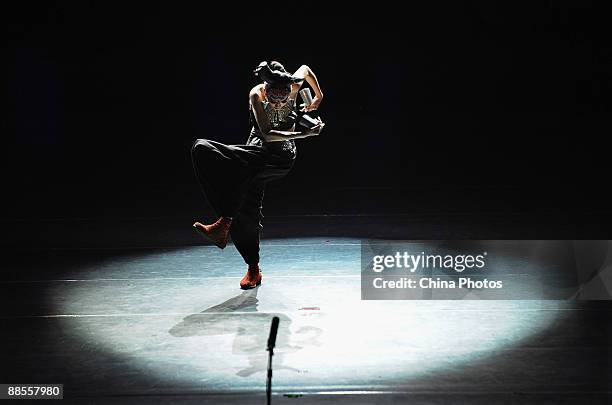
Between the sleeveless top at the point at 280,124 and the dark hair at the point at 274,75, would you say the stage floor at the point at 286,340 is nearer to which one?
the sleeveless top at the point at 280,124

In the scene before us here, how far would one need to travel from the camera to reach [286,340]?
12.7 ft

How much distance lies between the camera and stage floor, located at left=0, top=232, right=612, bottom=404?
323 centimetres

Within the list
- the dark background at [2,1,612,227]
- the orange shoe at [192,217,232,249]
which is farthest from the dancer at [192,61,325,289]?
the dark background at [2,1,612,227]

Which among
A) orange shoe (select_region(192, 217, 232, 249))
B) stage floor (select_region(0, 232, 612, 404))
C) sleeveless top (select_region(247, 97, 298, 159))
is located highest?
sleeveless top (select_region(247, 97, 298, 159))

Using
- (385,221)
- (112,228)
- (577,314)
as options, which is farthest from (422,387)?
(112,228)

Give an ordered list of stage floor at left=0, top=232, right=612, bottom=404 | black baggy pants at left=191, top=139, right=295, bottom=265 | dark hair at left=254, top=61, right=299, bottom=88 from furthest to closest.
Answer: black baggy pants at left=191, top=139, right=295, bottom=265 → dark hair at left=254, top=61, right=299, bottom=88 → stage floor at left=0, top=232, right=612, bottom=404

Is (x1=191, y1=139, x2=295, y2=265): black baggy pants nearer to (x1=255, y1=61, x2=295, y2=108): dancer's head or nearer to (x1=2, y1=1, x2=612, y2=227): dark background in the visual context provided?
(x1=255, y1=61, x2=295, y2=108): dancer's head

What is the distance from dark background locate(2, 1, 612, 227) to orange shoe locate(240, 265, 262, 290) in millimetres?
4849

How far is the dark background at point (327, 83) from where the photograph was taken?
11.0 m

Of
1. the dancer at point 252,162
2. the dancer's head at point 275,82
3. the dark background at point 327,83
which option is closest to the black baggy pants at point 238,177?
the dancer at point 252,162

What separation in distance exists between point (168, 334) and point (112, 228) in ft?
9.63

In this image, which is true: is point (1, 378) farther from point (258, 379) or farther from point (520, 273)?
point (520, 273)

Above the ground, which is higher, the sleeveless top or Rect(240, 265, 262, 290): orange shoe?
the sleeveless top

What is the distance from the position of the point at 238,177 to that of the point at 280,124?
41 centimetres
